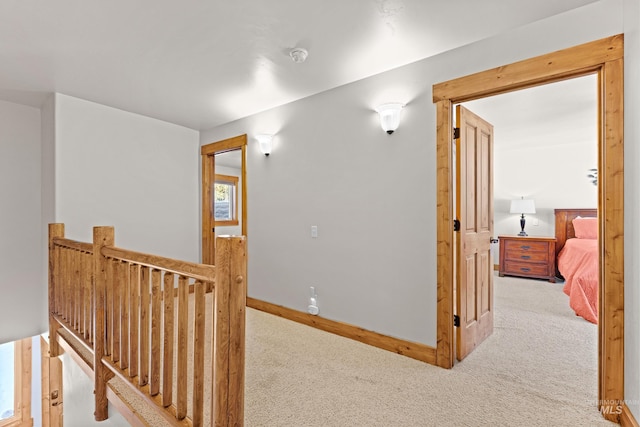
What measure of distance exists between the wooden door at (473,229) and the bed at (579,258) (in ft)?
2.82

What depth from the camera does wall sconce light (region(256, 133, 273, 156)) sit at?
351 centimetres

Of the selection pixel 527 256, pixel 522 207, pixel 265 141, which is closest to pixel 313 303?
pixel 265 141

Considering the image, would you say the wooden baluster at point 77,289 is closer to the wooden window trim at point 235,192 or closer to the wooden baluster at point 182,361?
the wooden baluster at point 182,361

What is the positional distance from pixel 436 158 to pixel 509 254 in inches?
165

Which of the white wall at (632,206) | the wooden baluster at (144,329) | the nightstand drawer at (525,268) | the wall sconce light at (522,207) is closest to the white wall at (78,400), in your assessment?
the wooden baluster at (144,329)

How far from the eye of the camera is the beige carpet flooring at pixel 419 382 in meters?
1.74

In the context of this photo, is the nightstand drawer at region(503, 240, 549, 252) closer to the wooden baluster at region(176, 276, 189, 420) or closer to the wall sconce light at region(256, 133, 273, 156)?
the wall sconce light at region(256, 133, 273, 156)

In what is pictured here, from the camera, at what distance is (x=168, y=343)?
153cm

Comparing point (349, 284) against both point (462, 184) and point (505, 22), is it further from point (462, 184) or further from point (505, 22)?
point (505, 22)

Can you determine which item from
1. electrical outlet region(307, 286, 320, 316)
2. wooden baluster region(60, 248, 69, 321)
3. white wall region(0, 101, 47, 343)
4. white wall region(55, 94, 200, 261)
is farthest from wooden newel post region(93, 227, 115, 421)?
white wall region(0, 101, 47, 343)

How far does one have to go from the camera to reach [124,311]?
6.23ft

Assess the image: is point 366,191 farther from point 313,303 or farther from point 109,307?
point 109,307

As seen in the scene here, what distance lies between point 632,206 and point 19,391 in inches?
230

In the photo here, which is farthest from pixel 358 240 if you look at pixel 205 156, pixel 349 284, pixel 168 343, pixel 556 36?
pixel 205 156
